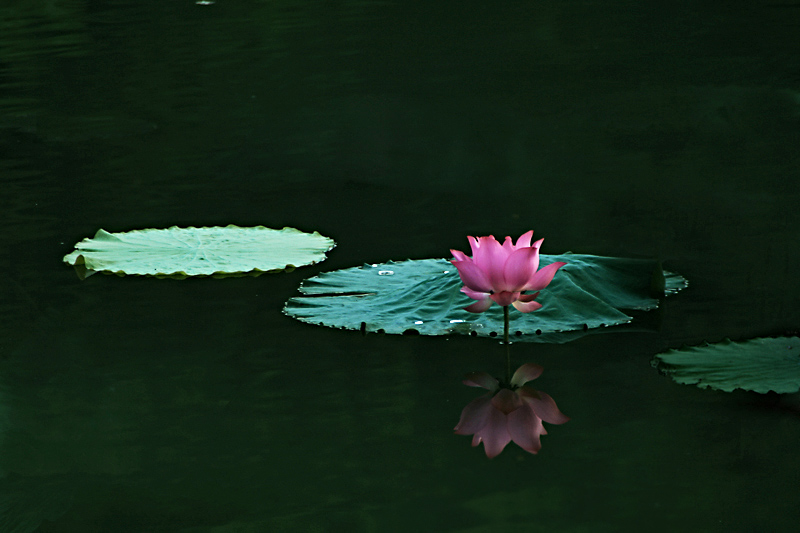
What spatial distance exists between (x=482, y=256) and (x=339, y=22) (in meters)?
5.58

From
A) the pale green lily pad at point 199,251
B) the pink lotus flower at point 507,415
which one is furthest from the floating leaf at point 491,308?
the pale green lily pad at point 199,251

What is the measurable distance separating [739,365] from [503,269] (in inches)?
15.5

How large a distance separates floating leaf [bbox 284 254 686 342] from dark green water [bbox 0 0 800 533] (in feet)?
0.14

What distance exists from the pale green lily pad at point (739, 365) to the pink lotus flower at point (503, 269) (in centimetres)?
24

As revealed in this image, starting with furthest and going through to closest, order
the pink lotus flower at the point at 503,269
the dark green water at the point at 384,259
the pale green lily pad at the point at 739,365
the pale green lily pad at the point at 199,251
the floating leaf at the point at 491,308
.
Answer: the pale green lily pad at the point at 199,251
the floating leaf at the point at 491,308
the pink lotus flower at the point at 503,269
the pale green lily pad at the point at 739,365
the dark green water at the point at 384,259

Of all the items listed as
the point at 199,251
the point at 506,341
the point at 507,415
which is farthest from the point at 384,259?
the point at 507,415

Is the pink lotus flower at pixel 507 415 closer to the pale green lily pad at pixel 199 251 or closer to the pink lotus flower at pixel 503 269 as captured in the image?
the pink lotus flower at pixel 503 269

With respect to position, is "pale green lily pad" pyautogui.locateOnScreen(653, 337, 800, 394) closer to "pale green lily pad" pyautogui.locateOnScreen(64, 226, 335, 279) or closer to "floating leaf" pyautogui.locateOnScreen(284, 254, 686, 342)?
"floating leaf" pyautogui.locateOnScreen(284, 254, 686, 342)

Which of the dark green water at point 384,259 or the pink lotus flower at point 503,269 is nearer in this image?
the dark green water at point 384,259

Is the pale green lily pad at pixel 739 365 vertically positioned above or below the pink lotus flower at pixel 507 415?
above

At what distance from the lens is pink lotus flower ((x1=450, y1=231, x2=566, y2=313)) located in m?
1.51

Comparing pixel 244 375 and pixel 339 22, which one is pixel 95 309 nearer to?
pixel 244 375

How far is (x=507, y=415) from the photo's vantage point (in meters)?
1.40

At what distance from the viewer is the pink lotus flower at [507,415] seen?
1.33m
